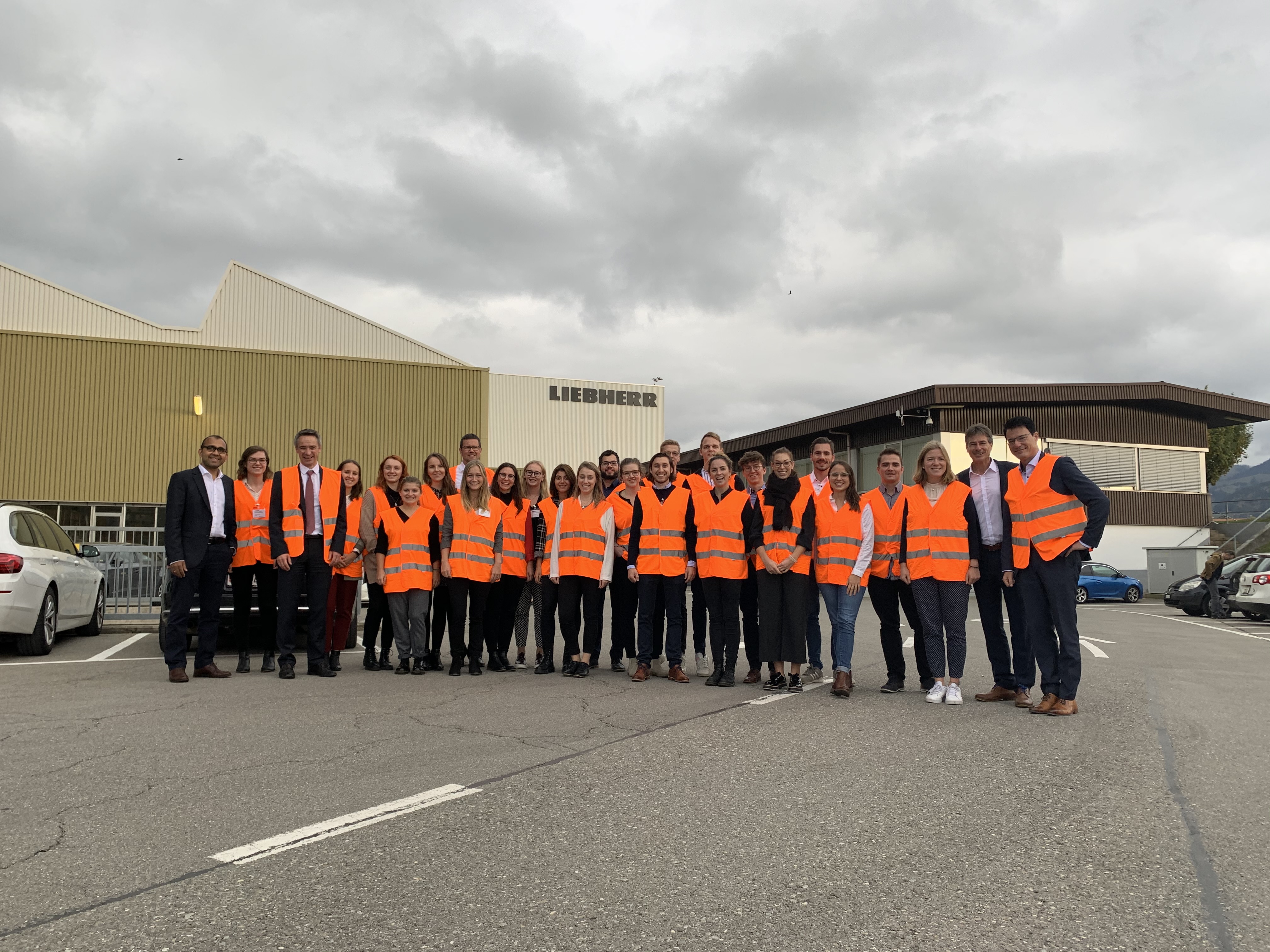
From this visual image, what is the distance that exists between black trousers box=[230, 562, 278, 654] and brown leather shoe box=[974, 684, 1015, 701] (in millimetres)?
5961

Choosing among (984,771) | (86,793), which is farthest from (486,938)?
(984,771)

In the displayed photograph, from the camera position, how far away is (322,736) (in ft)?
18.6

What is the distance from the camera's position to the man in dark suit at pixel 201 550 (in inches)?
308

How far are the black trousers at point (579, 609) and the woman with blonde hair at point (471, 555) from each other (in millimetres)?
660

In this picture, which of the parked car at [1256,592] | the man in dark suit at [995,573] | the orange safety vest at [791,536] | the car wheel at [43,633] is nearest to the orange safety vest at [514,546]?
the orange safety vest at [791,536]

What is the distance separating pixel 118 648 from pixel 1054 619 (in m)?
9.70

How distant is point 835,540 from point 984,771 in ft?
10.1

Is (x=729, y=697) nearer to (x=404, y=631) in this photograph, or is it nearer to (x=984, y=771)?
(x=984, y=771)

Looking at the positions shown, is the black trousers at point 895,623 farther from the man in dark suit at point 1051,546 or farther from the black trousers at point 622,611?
the black trousers at point 622,611

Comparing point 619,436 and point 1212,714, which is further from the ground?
point 619,436

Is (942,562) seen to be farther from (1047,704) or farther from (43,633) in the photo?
(43,633)

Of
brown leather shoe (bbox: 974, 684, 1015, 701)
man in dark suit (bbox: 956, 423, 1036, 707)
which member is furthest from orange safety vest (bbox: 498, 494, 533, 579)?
brown leather shoe (bbox: 974, 684, 1015, 701)

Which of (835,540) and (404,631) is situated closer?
(835,540)

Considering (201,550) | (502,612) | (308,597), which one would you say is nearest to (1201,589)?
(502,612)
